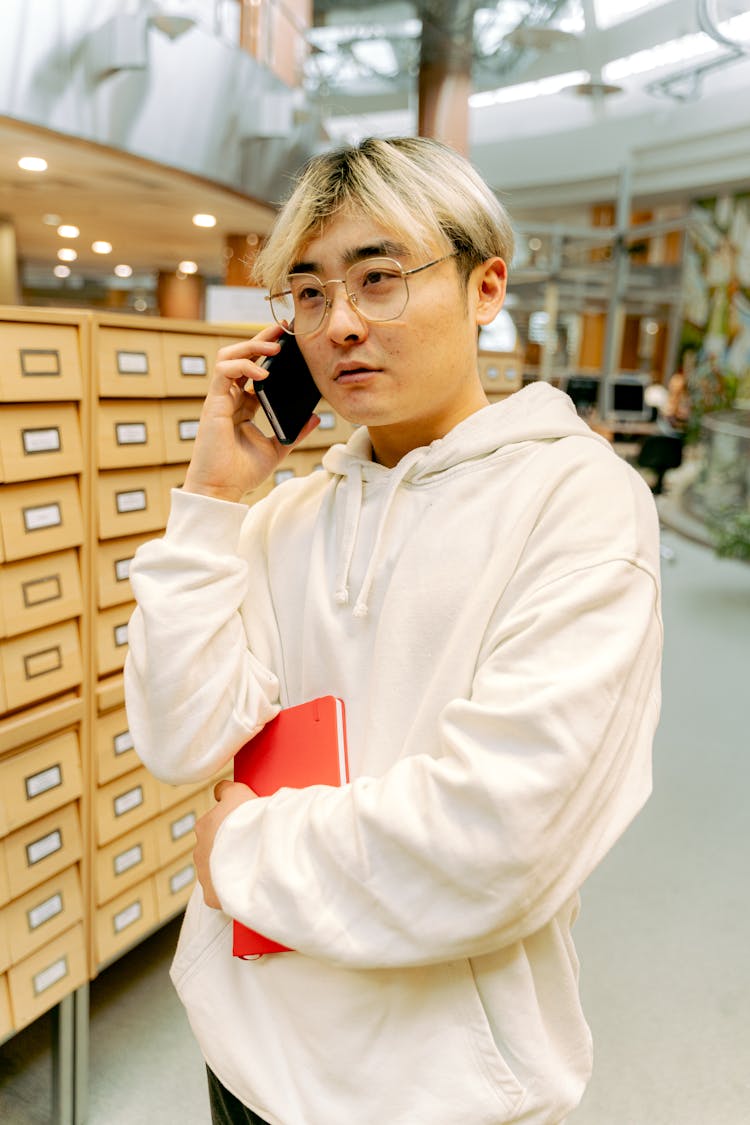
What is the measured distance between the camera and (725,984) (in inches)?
101

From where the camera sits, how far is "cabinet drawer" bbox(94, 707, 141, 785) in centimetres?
194

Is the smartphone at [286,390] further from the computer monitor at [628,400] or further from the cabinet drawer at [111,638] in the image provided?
the computer monitor at [628,400]

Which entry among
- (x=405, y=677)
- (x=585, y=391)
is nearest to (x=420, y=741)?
(x=405, y=677)

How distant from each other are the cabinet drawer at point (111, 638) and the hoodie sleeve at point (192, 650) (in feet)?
3.04

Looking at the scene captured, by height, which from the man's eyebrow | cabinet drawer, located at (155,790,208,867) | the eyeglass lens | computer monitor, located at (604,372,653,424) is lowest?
cabinet drawer, located at (155,790,208,867)

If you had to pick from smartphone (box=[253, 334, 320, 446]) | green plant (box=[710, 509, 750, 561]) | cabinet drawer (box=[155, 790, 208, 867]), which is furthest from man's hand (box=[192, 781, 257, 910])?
green plant (box=[710, 509, 750, 561])

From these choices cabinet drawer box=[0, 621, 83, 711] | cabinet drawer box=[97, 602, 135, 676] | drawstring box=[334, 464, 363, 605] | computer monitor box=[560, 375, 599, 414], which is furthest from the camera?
computer monitor box=[560, 375, 599, 414]

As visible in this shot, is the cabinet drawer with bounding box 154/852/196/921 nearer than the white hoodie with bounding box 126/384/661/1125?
No

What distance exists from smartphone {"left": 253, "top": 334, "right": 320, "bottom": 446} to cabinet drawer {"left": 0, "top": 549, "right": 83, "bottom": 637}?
0.82m

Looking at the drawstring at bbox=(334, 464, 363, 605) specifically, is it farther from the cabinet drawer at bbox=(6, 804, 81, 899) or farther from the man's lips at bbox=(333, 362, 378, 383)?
the cabinet drawer at bbox=(6, 804, 81, 899)

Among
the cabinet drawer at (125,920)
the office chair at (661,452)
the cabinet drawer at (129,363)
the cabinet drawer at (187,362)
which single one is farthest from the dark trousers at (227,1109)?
the office chair at (661,452)

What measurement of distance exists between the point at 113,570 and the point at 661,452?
771cm

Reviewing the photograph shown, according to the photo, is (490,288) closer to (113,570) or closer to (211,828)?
(211,828)

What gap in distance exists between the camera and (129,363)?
1844mm
